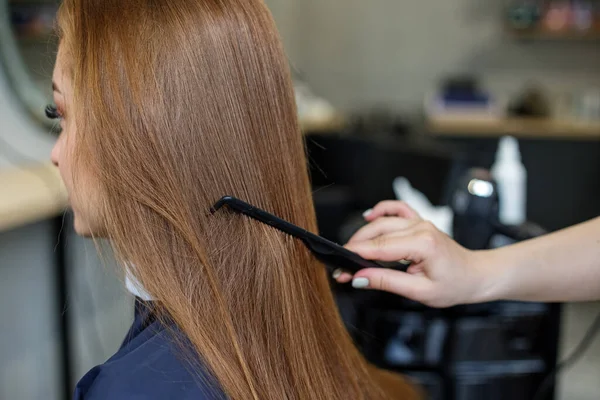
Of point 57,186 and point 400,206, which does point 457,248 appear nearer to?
point 400,206

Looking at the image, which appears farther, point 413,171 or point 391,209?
point 413,171

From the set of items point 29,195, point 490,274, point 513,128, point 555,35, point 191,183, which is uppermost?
point 191,183

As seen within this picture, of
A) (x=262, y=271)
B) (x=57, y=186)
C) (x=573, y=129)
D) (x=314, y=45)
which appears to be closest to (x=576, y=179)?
(x=573, y=129)

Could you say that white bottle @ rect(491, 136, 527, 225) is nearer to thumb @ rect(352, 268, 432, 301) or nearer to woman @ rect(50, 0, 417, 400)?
thumb @ rect(352, 268, 432, 301)

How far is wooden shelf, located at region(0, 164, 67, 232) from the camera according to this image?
1.41m

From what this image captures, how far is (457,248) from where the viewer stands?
864mm

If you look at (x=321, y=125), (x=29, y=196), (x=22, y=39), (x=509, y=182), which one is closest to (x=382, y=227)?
(x=509, y=182)

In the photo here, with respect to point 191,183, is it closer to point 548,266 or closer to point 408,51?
point 548,266

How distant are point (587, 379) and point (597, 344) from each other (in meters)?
0.36

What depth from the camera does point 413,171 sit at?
6.99ft

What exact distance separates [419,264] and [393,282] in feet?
0.17

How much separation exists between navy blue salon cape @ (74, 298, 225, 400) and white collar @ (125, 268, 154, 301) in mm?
43

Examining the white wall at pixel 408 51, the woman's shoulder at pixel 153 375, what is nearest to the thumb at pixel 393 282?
the woman's shoulder at pixel 153 375

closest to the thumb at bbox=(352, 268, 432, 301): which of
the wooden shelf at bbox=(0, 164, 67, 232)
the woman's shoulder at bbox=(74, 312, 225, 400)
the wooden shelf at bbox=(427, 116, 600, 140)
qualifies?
the woman's shoulder at bbox=(74, 312, 225, 400)
